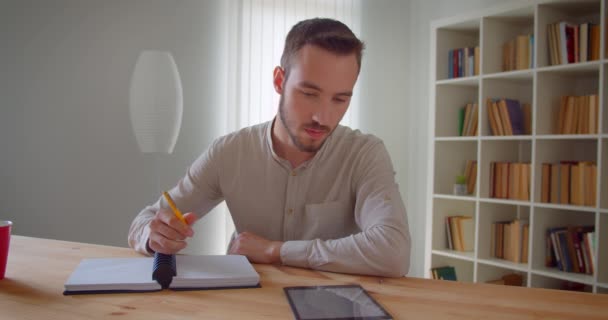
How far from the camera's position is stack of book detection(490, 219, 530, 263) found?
2.85 metres

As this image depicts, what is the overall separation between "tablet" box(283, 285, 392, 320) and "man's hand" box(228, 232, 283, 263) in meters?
0.28

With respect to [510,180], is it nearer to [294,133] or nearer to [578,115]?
[578,115]

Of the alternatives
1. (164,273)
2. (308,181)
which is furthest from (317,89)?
(164,273)

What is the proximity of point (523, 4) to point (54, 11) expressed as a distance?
2673mm

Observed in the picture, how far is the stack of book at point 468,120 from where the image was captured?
3.20m

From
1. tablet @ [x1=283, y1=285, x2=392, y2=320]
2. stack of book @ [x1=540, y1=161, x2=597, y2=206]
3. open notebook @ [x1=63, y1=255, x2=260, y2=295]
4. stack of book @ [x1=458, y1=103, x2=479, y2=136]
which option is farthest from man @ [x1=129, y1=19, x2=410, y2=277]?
stack of book @ [x1=458, y1=103, x2=479, y2=136]

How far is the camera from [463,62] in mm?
3221

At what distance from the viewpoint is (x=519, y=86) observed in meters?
3.16

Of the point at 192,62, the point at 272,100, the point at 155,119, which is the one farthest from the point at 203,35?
the point at 155,119

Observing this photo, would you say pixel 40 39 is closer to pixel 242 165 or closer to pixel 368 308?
pixel 242 165

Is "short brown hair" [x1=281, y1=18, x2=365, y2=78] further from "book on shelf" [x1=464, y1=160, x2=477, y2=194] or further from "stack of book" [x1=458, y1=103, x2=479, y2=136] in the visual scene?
"book on shelf" [x1=464, y1=160, x2=477, y2=194]

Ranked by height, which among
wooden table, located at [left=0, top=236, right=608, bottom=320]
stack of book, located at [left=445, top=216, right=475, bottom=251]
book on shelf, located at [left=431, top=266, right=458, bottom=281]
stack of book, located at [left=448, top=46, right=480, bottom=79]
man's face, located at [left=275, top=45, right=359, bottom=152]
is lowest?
book on shelf, located at [left=431, top=266, right=458, bottom=281]

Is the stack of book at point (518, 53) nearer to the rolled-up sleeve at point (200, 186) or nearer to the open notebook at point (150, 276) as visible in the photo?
the rolled-up sleeve at point (200, 186)

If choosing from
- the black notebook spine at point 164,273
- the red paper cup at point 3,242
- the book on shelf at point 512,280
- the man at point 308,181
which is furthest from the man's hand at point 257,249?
the book on shelf at point 512,280
